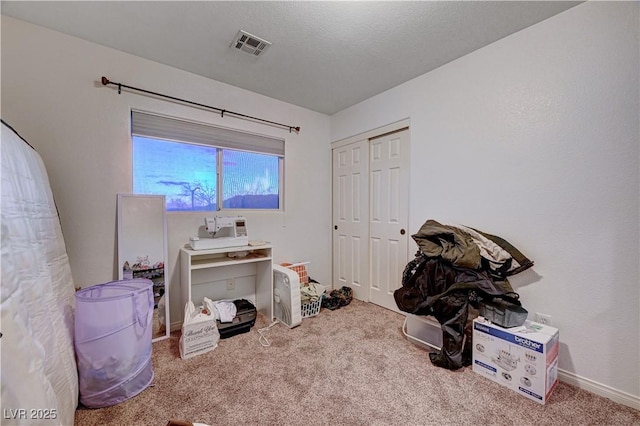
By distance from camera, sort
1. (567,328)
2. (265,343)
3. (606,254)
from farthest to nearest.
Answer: (265,343) < (567,328) < (606,254)

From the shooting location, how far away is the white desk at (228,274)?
7.50ft

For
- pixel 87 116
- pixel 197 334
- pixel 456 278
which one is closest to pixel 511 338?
pixel 456 278

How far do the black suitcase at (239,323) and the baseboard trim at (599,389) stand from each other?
7.70ft

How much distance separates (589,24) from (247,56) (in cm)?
237

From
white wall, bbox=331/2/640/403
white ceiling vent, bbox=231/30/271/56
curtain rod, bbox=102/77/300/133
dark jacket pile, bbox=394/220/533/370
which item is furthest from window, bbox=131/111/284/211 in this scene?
white wall, bbox=331/2/640/403

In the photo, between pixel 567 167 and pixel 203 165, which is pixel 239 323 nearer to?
pixel 203 165

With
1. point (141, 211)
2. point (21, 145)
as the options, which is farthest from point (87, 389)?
point (21, 145)

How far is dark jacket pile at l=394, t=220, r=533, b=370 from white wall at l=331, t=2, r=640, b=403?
0.59ft

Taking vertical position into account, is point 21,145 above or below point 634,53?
below

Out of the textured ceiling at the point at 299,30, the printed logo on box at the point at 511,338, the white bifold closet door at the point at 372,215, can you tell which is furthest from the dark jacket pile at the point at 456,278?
the textured ceiling at the point at 299,30

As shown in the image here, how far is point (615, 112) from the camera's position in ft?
4.89

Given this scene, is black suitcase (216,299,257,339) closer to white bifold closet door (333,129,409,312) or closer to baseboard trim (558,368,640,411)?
white bifold closet door (333,129,409,312)

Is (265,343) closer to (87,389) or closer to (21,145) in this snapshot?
(87,389)

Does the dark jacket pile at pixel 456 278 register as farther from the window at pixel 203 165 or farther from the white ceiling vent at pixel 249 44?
the white ceiling vent at pixel 249 44
